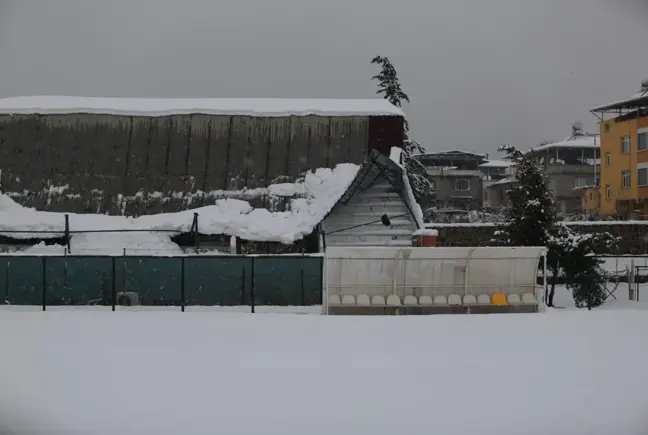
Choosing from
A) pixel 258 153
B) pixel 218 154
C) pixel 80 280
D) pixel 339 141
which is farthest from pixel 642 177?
pixel 80 280

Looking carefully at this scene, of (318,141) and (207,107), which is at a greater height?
(207,107)

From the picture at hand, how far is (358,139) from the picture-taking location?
10.5 m

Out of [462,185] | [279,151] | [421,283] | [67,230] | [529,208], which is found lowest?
[421,283]

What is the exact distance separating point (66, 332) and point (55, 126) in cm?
612

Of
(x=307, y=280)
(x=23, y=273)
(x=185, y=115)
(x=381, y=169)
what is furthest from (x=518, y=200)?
(x=23, y=273)

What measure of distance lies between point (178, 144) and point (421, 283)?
4.68m

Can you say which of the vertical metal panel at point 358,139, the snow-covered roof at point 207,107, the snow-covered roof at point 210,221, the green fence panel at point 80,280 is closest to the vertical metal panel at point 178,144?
the snow-covered roof at point 207,107

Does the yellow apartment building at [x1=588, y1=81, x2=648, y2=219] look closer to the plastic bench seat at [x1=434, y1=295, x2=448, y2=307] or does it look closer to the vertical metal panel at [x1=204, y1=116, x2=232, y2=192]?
the plastic bench seat at [x1=434, y1=295, x2=448, y2=307]

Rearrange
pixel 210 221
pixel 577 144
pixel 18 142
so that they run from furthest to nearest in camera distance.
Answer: pixel 577 144 < pixel 18 142 < pixel 210 221

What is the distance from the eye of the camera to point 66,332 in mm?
5199

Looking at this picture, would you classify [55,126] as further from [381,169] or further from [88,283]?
[381,169]

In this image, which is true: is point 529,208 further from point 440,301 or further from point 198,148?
point 198,148

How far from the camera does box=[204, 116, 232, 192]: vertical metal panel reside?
10.0 meters

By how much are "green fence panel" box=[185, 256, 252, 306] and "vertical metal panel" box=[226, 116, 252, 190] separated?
1465 millimetres
